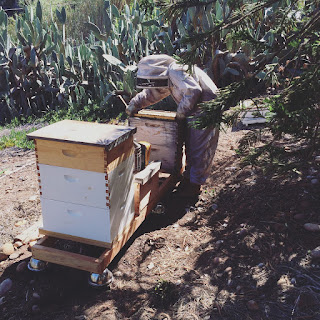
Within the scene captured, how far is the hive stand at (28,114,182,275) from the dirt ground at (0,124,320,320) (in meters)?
0.25

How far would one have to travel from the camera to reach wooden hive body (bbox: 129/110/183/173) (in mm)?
3734

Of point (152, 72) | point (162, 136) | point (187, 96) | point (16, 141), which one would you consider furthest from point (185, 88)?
point (16, 141)

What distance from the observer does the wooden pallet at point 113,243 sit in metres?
2.64

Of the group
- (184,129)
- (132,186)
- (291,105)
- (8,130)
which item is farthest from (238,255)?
(8,130)

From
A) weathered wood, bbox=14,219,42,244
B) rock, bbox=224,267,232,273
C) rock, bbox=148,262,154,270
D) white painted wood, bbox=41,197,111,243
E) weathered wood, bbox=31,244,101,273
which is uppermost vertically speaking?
white painted wood, bbox=41,197,111,243

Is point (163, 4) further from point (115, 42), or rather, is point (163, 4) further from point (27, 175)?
point (115, 42)

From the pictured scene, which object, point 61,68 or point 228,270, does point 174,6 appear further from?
point 61,68

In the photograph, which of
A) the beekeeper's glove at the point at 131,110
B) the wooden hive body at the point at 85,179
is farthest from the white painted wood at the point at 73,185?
the beekeeper's glove at the point at 131,110

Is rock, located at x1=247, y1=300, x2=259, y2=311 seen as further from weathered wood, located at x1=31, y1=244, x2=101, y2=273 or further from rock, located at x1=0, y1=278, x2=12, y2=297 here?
rock, located at x1=0, y1=278, x2=12, y2=297

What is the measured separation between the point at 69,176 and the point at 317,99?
1.67 metres

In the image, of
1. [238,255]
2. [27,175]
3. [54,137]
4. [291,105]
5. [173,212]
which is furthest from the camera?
[27,175]

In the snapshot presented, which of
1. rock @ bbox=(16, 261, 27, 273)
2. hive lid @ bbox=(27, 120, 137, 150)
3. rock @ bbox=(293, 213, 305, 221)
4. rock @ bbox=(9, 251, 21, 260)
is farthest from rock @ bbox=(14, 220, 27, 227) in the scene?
rock @ bbox=(293, 213, 305, 221)

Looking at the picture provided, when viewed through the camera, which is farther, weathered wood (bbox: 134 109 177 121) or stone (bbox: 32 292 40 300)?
weathered wood (bbox: 134 109 177 121)

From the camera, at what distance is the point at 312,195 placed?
131 inches
